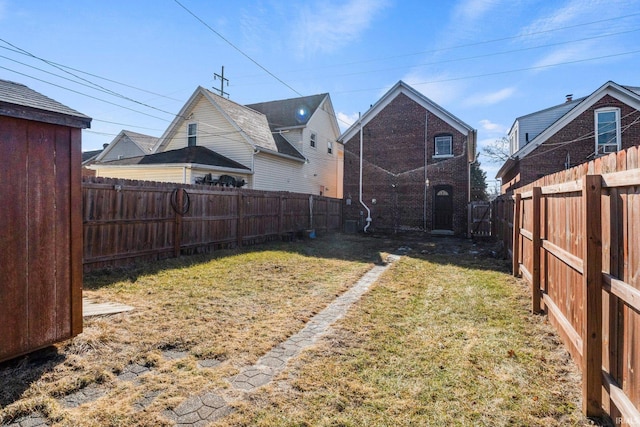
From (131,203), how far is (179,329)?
458 cm

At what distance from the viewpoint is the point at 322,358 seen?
332cm

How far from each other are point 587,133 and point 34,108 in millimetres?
20070

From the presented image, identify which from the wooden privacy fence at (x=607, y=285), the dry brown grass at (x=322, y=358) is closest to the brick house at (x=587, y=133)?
the dry brown grass at (x=322, y=358)

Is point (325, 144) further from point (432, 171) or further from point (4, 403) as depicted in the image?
point (4, 403)

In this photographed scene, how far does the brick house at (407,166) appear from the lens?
16906 mm

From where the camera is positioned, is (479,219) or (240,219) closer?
(240,219)

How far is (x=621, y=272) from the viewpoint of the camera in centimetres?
213

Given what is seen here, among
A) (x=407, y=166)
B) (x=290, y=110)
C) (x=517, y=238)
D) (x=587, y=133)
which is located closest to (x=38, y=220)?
(x=517, y=238)

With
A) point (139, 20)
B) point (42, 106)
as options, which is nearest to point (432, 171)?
point (139, 20)

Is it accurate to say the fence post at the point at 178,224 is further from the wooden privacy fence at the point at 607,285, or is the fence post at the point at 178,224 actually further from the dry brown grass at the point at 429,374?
the wooden privacy fence at the point at 607,285

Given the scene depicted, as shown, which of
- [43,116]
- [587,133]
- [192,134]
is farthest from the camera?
[192,134]

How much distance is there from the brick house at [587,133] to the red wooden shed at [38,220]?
60.1ft

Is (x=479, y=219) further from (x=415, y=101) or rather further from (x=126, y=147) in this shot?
(x=126, y=147)

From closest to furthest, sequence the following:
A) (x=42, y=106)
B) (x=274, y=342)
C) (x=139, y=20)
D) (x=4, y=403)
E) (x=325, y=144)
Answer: (x=4, y=403), (x=42, y=106), (x=274, y=342), (x=139, y=20), (x=325, y=144)
